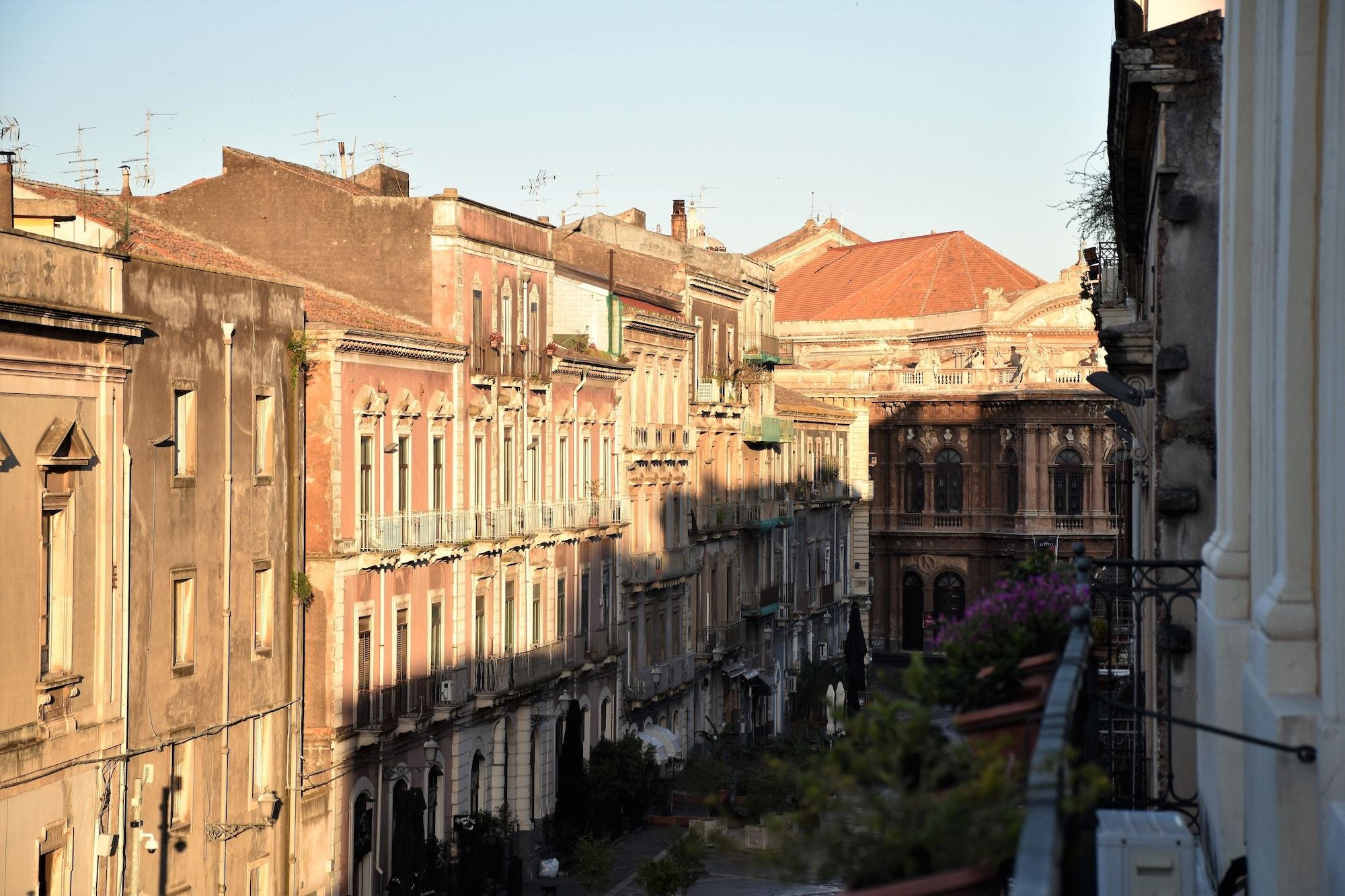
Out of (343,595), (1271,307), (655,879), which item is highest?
(1271,307)

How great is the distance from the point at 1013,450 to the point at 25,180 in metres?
55.3

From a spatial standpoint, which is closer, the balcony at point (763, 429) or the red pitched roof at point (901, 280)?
the balcony at point (763, 429)

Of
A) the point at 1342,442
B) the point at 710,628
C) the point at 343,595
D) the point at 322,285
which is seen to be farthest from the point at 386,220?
the point at 1342,442

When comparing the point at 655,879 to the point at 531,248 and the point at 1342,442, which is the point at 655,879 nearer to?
the point at 531,248

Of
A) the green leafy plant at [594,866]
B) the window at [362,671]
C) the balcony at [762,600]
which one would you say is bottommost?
the green leafy plant at [594,866]

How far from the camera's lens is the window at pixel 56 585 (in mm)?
25203

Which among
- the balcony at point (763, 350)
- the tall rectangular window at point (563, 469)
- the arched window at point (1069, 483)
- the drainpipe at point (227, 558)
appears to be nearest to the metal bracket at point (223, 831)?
the drainpipe at point (227, 558)

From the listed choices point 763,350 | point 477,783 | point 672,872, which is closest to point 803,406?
point 763,350

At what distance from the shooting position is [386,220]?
127 ft

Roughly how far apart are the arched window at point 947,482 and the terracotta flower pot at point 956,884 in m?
81.0

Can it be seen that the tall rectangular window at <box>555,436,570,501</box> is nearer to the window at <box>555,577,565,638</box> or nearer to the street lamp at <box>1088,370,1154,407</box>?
the window at <box>555,577,565,638</box>

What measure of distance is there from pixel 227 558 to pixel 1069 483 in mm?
57851

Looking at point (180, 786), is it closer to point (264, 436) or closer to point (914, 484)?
point (264, 436)

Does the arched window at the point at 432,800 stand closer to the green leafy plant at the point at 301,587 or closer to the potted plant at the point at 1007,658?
the green leafy plant at the point at 301,587
